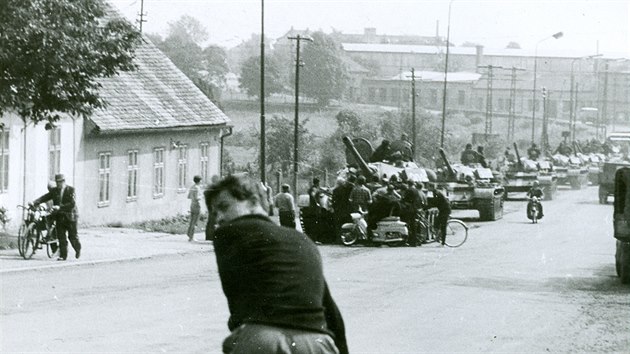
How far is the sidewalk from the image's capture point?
66.4 ft

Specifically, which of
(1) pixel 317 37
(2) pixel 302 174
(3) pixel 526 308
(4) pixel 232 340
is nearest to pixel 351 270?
(3) pixel 526 308

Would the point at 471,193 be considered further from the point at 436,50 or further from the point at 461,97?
the point at 436,50

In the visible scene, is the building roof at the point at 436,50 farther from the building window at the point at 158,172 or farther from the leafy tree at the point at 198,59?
the building window at the point at 158,172

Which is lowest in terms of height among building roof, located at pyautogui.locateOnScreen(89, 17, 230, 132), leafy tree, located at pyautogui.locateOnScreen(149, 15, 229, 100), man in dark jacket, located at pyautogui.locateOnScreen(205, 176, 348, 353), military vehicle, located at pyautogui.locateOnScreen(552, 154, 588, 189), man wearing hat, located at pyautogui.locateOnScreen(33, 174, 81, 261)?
military vehicle, located at pyautogui.locateOnScreen(552, 154, 588, 189)

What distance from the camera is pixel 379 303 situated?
15.2 m

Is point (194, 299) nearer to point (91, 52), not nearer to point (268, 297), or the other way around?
point (91, 52)

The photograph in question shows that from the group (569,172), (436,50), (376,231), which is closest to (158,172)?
(376,231)

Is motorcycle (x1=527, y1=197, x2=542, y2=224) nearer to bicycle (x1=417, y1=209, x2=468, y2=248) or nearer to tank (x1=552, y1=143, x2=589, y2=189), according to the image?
bicycle (x1=417, y1=209, x2=468, y2=248)

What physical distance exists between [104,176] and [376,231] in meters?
8.90

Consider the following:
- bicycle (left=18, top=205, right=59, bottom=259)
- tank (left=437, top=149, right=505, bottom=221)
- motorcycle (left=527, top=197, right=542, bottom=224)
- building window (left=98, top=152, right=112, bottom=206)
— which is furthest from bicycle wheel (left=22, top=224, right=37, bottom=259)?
motorcycle (left=527, top=197, right=542, bottom=224)

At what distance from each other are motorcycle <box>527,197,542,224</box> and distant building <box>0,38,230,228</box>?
33.9 ft

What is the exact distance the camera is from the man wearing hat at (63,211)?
20.7 meters

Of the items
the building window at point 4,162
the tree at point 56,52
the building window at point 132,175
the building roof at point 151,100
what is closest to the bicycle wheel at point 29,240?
the tree at point 56,52

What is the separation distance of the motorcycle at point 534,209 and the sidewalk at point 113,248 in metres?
12.1
